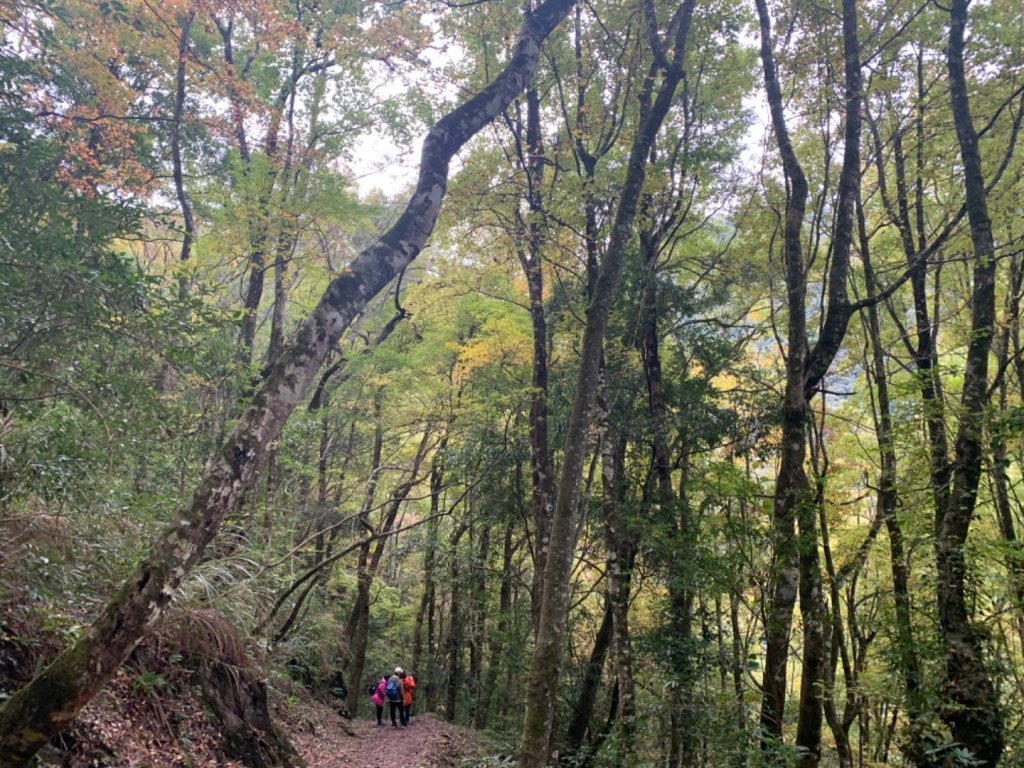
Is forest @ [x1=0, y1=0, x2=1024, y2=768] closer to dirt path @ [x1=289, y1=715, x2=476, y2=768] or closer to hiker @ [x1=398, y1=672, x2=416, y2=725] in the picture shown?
dirt path @ [x1=289, y1=715, x2=476, y2=768]

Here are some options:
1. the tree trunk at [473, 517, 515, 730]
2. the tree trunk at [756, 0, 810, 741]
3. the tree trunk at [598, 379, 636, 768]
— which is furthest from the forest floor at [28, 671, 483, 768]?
the tree trunk at [756, 0, 810, 741]

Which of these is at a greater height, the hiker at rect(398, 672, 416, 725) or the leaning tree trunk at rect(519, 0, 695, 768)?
the leaning tree trunk at rect(519, 0, 695, 768)

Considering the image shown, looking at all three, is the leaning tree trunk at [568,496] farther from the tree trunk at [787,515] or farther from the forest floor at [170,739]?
the forest floor at [170,739]

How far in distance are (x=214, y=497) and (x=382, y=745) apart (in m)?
10.3

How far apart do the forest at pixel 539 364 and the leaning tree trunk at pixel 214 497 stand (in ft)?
0.08

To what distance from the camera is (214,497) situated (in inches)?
164

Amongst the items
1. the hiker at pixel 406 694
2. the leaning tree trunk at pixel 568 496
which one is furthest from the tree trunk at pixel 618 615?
the hiker at pixel 406 694

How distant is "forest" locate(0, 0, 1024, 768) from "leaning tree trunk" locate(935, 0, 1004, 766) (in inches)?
1.5

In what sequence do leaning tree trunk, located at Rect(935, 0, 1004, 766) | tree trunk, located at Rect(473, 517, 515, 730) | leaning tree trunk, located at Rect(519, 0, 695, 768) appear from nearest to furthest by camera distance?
leaning tree trunk, located at Rect(519, 0, 695, 768) → leaning tree trunk, located at Rect(935, 0, 1004, 766) → tree trunk, located at Rect(473, 517, 515, 730)

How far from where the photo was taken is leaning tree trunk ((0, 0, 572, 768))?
12.0 ft

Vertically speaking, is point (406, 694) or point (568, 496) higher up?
point (568, 496)

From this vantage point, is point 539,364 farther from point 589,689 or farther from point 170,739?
point 170,739

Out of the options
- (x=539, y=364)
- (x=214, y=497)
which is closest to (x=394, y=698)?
(x=539, y=364)

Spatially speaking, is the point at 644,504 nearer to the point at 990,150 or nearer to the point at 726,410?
the point at 726,410
